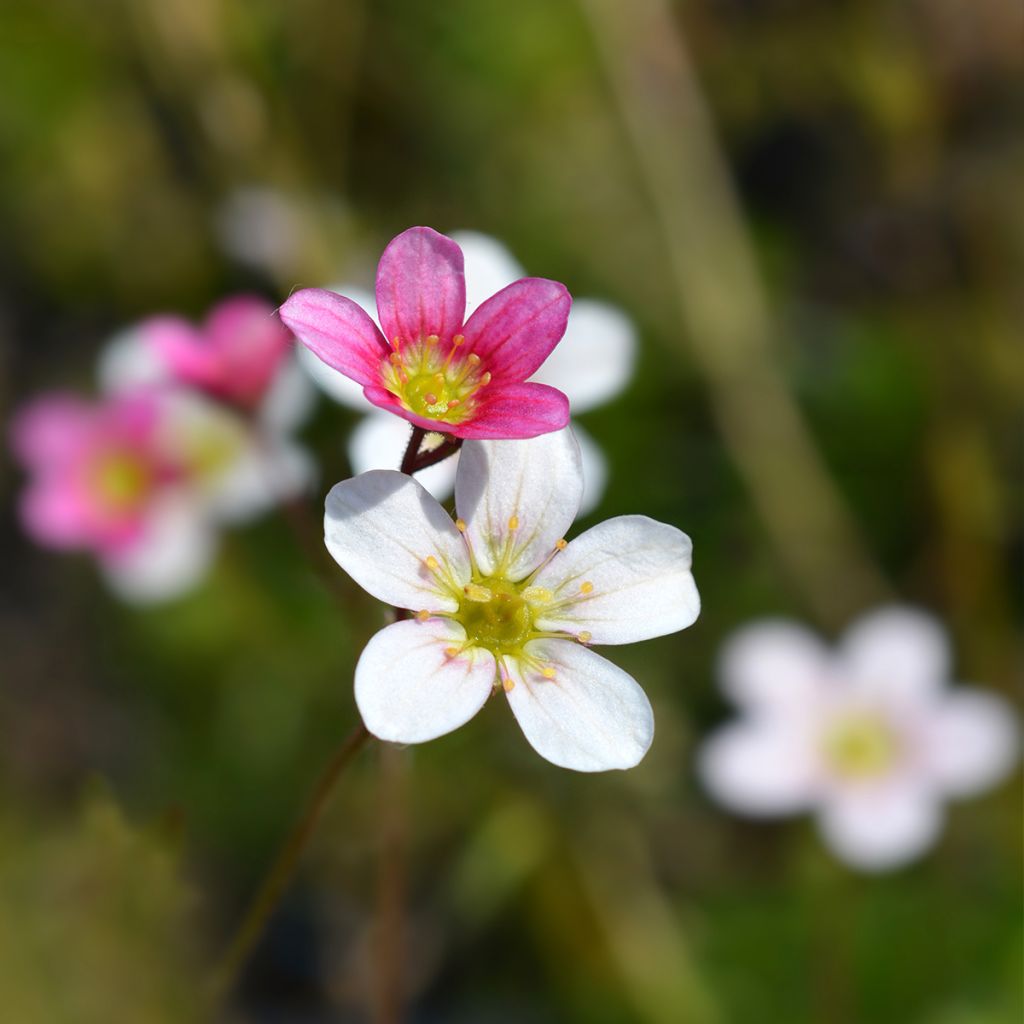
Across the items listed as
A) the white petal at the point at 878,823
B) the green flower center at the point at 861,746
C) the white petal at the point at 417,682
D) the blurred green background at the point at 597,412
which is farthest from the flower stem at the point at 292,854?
the green flower center at the point at 861,746

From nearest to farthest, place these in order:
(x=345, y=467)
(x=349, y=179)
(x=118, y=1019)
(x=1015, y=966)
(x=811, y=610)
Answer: (x=118, y=1019) → (x=345, y=467) → (x=1015, y=966) → (x=811, y=610) → (x=349, y=179)

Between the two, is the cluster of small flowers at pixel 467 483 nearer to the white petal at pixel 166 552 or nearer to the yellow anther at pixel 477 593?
the yellow anther at pixel 477 593

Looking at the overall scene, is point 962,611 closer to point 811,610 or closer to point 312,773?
point 811,610

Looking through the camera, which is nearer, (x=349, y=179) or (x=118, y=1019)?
(x=118, y=1019)

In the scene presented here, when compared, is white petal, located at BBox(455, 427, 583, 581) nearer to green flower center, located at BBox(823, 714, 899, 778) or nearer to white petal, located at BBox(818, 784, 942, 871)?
white petal, located at BBox(818, 784, 942, 871)

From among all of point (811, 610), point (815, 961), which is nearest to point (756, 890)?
point (815, 961)

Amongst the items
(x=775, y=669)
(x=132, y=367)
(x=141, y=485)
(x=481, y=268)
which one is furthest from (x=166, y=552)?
(x=481, y=268)

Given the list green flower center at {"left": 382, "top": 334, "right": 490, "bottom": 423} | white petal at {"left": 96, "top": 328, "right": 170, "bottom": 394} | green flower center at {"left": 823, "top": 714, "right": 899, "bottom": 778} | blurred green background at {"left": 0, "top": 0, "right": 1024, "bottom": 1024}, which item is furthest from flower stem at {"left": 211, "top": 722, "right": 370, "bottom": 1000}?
green flower center at {"left": 823, "top": 714, "right": 899, "bottom": 778}
